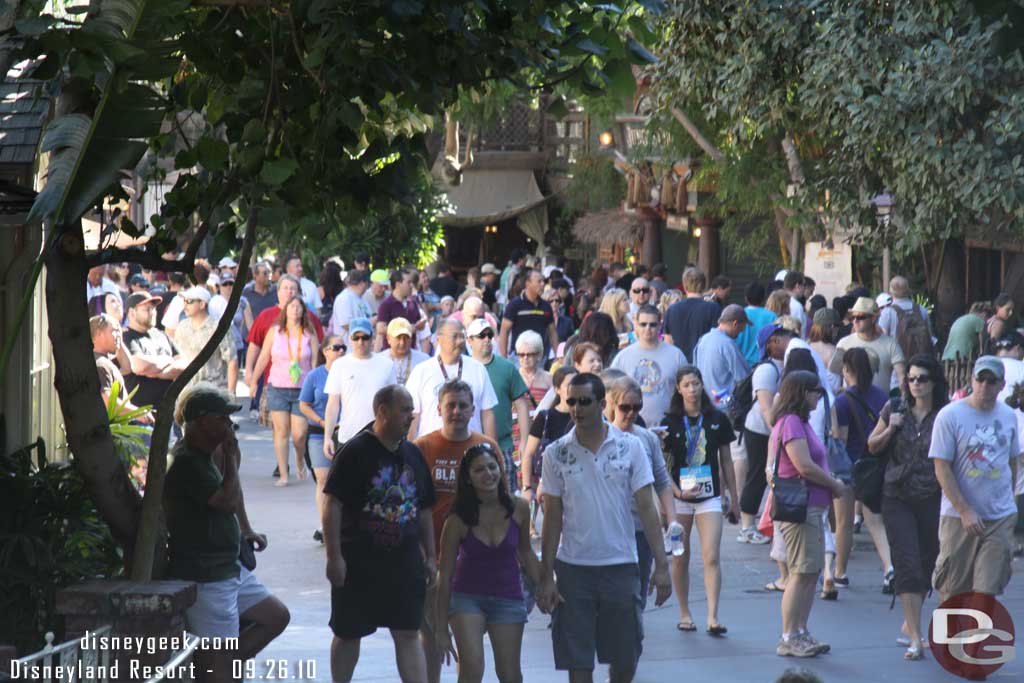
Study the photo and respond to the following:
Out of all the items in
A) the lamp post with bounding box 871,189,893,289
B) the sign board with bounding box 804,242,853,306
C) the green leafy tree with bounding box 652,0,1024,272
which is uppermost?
the green leafy tree with bounding box 652,0,1024,272

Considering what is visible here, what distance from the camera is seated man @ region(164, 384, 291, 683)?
7.07 m

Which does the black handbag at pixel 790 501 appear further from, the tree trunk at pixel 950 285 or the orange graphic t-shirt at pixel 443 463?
the tree trunk at pixel 950 285

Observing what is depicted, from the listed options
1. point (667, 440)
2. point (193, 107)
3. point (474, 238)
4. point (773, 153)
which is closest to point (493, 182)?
point (474, 238)

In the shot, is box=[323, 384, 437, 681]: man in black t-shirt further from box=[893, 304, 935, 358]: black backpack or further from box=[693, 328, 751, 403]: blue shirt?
box=[893, 304, 935, 358]: black backpack

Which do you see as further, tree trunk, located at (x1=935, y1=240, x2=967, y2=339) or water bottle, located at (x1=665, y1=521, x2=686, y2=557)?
tree trunk, located at (x1=935, y1=240, x2=967, y2=339)

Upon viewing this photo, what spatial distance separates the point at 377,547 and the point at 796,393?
11.0 ft

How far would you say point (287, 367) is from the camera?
1485cm

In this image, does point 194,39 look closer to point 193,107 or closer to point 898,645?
point 193,107

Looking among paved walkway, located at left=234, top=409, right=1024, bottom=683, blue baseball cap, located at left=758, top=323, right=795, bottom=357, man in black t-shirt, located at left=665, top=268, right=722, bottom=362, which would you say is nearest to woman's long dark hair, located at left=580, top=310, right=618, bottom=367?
blue baseball cap, located at left=758, top=323, right=795, bottom=357

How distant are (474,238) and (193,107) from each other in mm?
42506

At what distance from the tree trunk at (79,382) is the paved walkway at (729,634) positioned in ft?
7.38

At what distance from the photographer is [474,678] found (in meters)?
7.58

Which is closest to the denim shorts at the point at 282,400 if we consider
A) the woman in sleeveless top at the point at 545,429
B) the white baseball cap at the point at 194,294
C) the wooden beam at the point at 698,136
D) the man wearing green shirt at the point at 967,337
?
the white baseball cap at the point at 194,294

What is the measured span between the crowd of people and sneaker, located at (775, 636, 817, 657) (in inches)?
0.7
